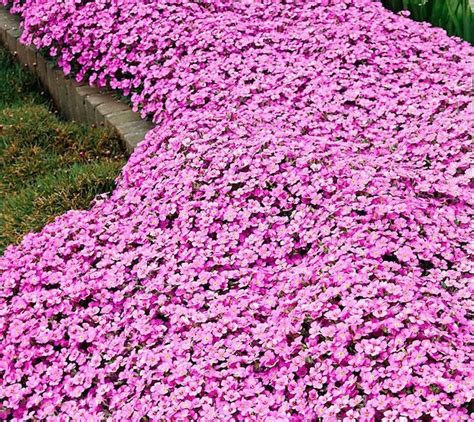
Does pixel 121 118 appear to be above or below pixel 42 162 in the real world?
above

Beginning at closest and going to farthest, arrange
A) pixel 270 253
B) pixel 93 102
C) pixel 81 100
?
pixel 270 253
pixel 93 102
pixel 81 100

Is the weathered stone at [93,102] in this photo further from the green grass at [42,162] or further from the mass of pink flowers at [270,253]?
the mass of pink flowers at [270,253]

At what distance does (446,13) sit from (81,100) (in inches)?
91.2

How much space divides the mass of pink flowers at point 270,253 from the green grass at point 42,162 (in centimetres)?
37

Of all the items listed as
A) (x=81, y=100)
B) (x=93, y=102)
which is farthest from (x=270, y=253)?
(x=81, y=100)

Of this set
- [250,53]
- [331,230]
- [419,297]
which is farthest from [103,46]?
[419,297]

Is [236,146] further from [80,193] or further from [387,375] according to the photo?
[387,375]

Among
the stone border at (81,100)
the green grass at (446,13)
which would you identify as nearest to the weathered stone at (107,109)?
the stone border at (81,100)

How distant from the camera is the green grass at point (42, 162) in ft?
13.8

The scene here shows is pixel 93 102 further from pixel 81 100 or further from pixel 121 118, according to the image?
pixel 121 118

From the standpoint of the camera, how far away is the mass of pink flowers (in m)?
2.45

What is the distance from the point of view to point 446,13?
16.2 ft

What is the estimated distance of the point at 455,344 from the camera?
94.9 inches

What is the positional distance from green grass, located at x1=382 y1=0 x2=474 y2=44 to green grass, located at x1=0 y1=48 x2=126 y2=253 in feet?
6.71
